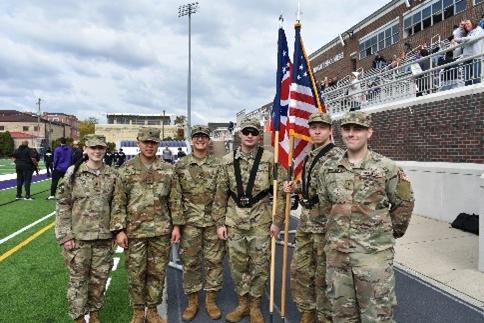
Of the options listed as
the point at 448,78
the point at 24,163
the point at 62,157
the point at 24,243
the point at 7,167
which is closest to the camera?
the point at 24,243

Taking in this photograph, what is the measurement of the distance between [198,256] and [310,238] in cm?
125

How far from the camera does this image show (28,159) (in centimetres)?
1308

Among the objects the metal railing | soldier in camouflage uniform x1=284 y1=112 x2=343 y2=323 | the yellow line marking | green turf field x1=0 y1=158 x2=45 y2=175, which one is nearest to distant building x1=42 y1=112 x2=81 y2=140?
green turf field x1=0 y1=158 x2=45 y2=175

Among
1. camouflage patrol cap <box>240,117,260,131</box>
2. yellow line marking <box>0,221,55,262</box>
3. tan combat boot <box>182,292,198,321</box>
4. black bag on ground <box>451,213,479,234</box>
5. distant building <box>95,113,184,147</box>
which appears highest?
distant building <box>95,113,184,147</box>

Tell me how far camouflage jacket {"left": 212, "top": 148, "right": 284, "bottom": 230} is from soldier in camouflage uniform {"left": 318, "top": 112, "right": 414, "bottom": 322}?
1180 mm

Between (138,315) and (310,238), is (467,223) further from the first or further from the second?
(138,315)

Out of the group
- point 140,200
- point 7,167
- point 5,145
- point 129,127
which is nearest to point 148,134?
point 140,200

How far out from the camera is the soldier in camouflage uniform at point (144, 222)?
13.6 ft

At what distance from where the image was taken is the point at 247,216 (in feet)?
14.2

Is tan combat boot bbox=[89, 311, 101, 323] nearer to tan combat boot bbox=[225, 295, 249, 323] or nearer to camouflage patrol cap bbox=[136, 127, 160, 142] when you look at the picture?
tan combat boot bbox=[225, 295, 249, 323]

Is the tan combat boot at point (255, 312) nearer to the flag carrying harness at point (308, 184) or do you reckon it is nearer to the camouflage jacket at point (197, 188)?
the camouflage jacket at point (197, 188)

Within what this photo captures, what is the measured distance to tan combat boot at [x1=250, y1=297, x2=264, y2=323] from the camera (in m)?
4.25

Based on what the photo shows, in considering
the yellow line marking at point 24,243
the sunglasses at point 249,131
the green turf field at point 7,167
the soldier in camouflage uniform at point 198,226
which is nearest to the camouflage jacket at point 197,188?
the soldier in camouflage uniform at point 198,226

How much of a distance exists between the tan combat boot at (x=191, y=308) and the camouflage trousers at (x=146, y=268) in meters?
0.38
